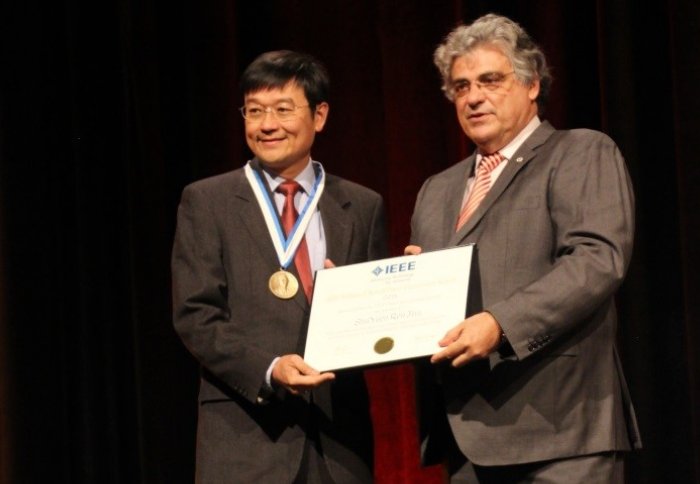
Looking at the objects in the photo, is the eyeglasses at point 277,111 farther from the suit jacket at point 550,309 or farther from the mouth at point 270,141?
the suit jacket at point 550,309

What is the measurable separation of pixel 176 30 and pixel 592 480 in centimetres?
242

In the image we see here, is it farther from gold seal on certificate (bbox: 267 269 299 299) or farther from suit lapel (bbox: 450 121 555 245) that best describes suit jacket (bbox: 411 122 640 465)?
gold seal on certificate (bbox: 267 269 299 299)

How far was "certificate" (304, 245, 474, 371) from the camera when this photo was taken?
8.23 ft

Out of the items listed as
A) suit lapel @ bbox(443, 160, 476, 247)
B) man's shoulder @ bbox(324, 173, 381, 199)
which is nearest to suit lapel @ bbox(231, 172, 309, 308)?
man's shoulder @ bbox(324, 173, 381, 199)

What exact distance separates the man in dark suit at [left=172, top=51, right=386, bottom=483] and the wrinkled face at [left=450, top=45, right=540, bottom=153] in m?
0.38

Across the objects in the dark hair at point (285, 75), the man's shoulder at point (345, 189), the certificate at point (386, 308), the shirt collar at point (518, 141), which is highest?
the dark hair at point (285, 75)

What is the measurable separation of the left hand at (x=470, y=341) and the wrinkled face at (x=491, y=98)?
557 millimetres

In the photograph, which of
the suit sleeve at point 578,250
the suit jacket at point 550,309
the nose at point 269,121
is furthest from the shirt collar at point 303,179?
the suit sleeve at point 578,250

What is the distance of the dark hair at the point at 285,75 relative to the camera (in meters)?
2.93

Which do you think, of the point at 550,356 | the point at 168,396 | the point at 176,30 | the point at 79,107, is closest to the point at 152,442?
the point at 168,396

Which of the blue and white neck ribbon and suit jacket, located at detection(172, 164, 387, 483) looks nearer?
suit jacket, located at detection(172, 164, 387, 483)

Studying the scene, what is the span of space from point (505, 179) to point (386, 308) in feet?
1.38

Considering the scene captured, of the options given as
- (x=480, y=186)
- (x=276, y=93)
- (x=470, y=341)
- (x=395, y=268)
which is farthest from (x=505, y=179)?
(x=276, y=93)

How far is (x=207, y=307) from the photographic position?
2.75m
